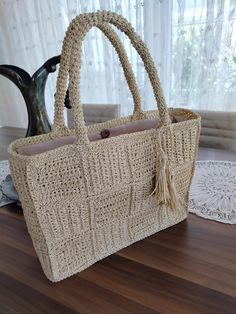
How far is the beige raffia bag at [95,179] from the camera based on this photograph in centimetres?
49

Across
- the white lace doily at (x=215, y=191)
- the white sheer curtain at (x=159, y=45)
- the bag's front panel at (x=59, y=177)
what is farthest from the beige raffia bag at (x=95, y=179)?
the white sheer curtain at (x=159, y=45)

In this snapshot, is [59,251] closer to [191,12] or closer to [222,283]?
[222,283]

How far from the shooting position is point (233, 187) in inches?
34.3

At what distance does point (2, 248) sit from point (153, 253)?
404 millimetres

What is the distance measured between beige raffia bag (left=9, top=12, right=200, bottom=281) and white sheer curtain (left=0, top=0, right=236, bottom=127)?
3.46ft

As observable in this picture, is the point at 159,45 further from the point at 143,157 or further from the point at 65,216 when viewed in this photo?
the point at 65,216

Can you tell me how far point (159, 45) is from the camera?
1704 millimetres

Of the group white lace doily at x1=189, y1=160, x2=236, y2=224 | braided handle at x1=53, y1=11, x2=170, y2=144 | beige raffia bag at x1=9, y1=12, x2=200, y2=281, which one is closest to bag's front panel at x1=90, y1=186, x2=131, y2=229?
beige raffia bag at x1=9, y1=12, x2=200, y2=281

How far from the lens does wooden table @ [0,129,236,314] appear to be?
48cm

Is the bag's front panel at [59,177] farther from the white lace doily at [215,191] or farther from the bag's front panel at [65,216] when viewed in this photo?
the white lace doily at [215,191]

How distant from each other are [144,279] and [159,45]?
1.58 metres

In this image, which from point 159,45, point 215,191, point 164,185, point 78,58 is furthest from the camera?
point 159,45

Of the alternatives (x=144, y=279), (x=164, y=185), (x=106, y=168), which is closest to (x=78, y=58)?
(x=106, y=168)

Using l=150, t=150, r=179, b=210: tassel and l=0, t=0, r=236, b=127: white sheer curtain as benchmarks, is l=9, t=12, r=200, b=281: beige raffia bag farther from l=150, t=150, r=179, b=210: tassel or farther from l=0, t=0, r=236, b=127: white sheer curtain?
l=0, t=0, r=236, b=127: white sheer curtain
